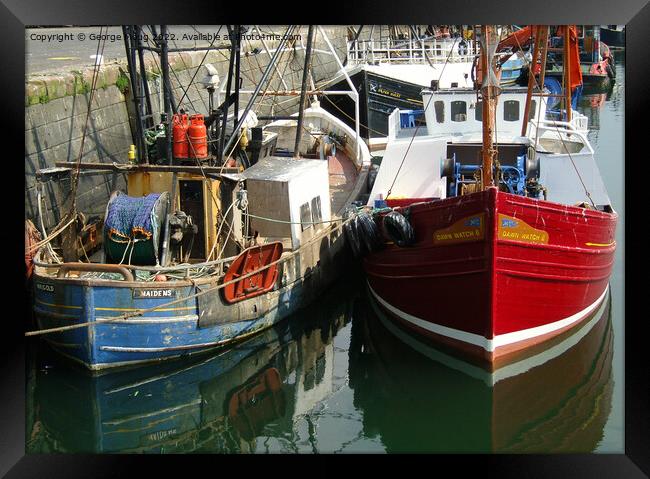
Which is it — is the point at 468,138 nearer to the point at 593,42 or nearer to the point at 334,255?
the point at 334,255

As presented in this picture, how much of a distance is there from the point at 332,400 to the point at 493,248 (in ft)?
9.10

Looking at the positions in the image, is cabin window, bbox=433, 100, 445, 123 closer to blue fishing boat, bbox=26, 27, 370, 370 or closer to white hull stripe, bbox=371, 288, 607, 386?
blue fishing boat, bbox=26, 27, 370, 370

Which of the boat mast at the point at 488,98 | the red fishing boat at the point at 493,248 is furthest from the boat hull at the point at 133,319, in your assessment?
the boat mast at the point at 488,98

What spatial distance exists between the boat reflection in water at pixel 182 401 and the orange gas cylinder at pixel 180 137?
2.88 metres

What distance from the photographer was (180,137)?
12500mm

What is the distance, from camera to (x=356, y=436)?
10.1m

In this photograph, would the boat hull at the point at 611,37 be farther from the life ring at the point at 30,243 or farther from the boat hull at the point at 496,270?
the life ring at the point at 30,243

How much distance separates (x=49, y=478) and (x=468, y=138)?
9696mm

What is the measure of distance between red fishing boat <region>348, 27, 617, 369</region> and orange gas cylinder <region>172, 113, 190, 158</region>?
9.02 ft

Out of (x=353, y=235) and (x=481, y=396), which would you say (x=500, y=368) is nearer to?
(x=481, y=396)

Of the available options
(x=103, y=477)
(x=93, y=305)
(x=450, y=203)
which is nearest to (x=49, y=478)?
(x=103, y=477)

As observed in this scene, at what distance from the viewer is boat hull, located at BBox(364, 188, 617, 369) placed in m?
11.0
